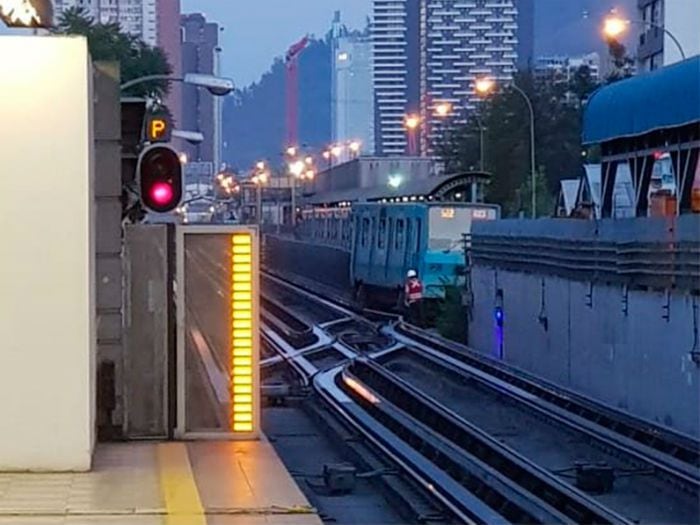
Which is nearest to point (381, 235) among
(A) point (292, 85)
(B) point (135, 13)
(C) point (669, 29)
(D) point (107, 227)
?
(D) point (107, 227)

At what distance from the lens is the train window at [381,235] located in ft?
138

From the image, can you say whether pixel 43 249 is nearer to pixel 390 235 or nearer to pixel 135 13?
pixel 390 235

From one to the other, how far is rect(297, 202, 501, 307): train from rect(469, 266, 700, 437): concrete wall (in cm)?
662

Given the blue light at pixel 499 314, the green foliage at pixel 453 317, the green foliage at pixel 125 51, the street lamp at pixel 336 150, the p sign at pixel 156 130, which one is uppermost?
the green foliage at pixel 125 51

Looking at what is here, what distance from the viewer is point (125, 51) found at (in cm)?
4909

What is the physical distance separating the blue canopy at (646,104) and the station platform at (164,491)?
1338 centimetres

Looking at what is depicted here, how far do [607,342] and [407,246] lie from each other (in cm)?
1678

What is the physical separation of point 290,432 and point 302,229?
60.7m

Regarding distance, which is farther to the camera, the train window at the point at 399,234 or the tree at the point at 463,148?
the tree at the point at 463,148

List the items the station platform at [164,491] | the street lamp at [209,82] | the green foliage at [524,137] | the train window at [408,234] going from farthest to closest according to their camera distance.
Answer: the green foliage at [524,137]
the train window at [408,234]
the street lamp at [209,82]
the station platform at [164,491]

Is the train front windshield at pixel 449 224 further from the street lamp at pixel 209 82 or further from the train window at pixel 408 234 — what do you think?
the street lamp at pixel 209 82

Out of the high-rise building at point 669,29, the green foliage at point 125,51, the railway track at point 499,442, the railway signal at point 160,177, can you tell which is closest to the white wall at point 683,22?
the high-rise building at point 669,29

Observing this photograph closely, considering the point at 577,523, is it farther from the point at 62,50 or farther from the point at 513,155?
the point at 513,155

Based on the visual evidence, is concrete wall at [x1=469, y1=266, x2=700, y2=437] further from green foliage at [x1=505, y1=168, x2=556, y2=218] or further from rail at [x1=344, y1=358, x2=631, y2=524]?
green foliage at [x1=505, y1=168, x2=556, y2=218]
